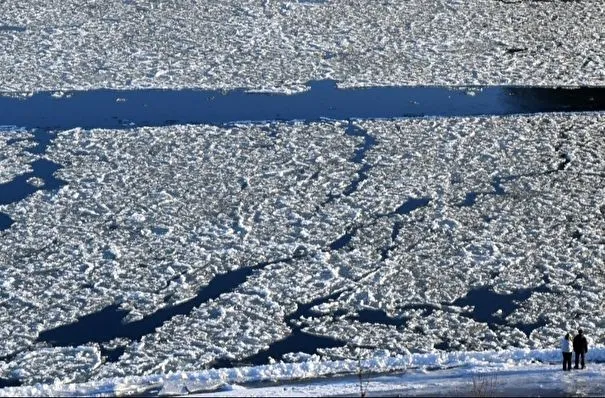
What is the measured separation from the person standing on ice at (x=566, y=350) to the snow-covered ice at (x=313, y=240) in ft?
3.46

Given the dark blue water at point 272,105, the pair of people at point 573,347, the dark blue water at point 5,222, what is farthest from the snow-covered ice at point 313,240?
the pair of people at point 573,347

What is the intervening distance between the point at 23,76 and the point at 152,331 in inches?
402

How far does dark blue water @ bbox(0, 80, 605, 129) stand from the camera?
20.8 meters

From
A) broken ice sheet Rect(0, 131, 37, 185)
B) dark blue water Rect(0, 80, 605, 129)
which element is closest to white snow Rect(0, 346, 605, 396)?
broken ice sheet Rect(0, 131, 37, 185)

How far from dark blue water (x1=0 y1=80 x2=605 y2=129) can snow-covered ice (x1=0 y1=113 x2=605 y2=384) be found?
0.60 m

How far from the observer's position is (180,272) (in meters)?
15.4

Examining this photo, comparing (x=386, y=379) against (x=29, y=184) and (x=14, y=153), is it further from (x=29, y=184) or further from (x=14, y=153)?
Answer: (x=14, y=153)

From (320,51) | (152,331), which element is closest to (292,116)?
(320,51)

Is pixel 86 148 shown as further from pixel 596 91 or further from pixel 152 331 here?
pixel 596 91

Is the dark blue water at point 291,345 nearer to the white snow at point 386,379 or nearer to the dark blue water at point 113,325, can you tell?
the white snow at point 386,379

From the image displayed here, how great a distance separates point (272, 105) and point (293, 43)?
3636mm

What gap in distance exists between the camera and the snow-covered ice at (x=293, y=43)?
2277cm

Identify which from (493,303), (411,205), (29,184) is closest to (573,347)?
(493,303)

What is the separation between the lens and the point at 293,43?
81.1 feet
